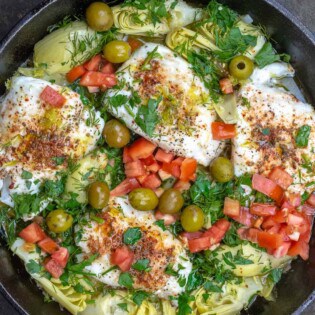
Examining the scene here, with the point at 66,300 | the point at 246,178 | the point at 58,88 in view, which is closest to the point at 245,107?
the point at 246,178

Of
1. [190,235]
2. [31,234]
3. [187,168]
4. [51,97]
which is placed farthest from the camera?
[190,235]

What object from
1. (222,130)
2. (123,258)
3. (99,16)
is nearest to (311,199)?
(222,130)

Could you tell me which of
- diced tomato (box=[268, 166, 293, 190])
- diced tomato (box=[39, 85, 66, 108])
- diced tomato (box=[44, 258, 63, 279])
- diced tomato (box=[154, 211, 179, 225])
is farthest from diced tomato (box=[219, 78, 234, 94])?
diced tomato (box=[44, 258, 63, 279])

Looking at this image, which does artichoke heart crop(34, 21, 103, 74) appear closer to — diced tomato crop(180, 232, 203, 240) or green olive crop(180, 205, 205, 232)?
green olive crop(180, 205, 205, 232)

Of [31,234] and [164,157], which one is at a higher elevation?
[164,157]

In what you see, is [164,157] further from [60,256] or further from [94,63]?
[60,256]
